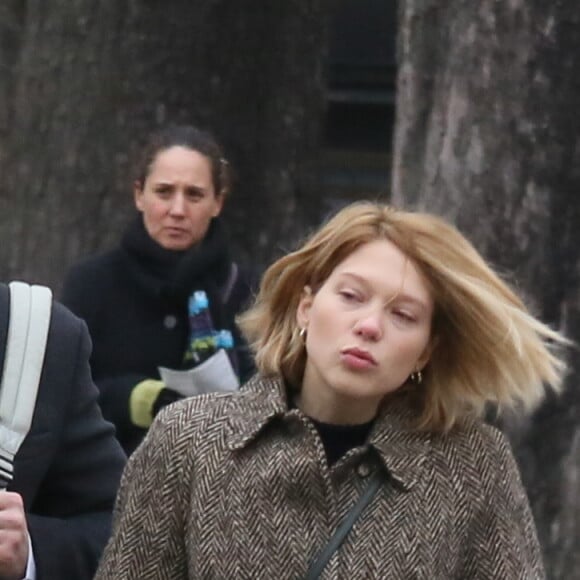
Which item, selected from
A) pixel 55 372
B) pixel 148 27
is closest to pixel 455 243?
pixel 55 372

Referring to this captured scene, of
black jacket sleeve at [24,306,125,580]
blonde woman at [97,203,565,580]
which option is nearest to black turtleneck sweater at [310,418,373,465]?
blonde woman at [97,203,565,580]

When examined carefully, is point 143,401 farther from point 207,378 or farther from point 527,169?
point 527,169

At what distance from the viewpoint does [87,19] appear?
303 inches

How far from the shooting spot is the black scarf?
5.78 meters

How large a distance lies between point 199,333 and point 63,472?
8.11 feet

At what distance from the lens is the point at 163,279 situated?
584 cm

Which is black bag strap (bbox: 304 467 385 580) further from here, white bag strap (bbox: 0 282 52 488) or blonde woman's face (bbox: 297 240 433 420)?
white bag strap (bbox: 0 282 52 488)

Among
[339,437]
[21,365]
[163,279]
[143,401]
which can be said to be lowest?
[143,401]

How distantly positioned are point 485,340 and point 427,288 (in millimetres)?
145

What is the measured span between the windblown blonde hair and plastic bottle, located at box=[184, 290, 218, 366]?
233cm

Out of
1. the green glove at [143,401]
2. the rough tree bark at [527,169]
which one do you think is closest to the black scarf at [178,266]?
the green glove at [143,401]

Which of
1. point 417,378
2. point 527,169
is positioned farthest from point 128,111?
point 417,378

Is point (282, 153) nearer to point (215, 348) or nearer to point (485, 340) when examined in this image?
point (215, 348)

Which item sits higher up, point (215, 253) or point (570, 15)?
point (570, 15)
